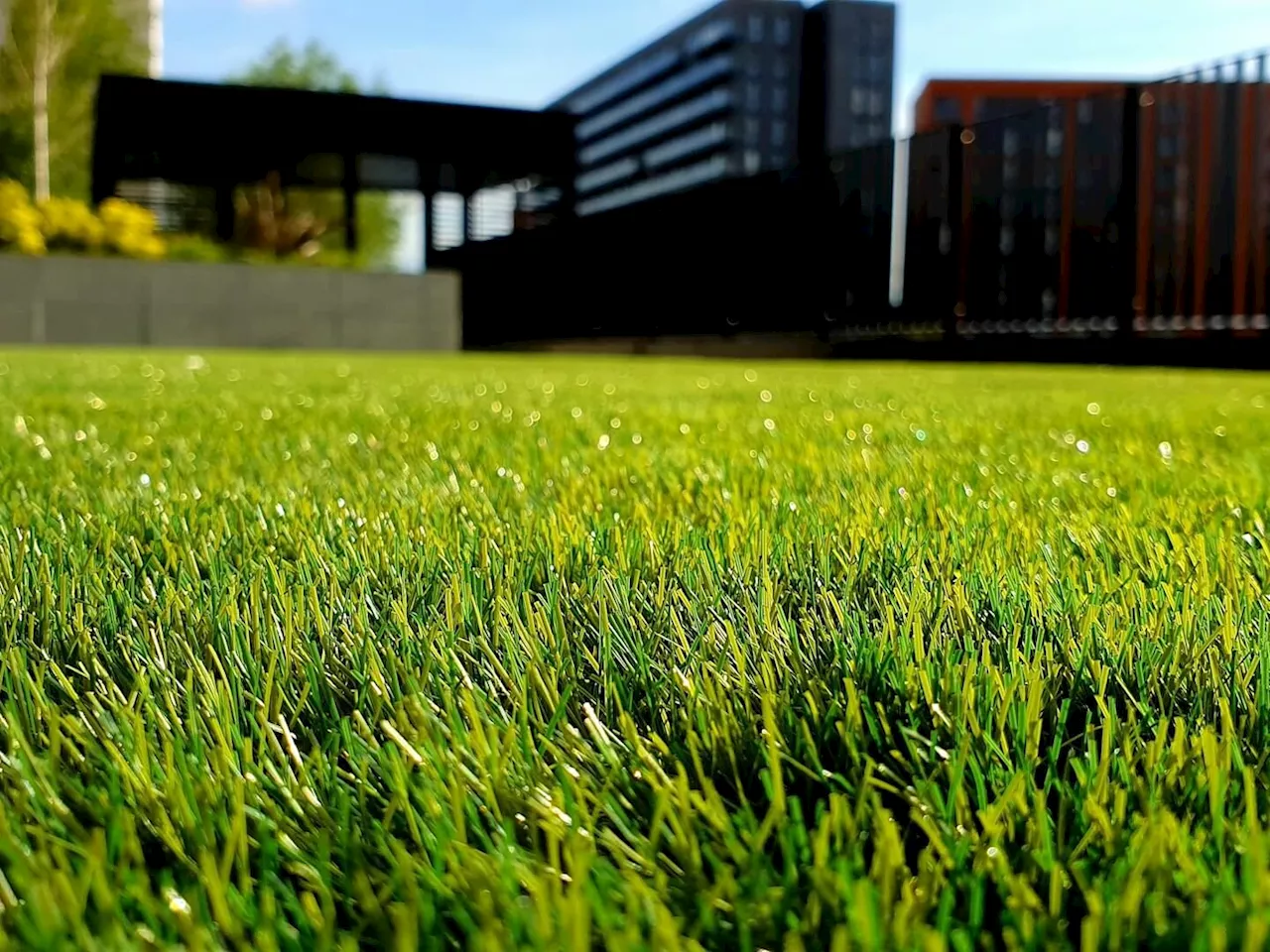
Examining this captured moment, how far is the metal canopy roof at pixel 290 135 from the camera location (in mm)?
22000

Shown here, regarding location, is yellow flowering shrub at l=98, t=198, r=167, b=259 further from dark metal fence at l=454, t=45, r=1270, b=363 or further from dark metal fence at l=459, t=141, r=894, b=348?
dark metal fence at l=454, t=45, r=1270, b=363

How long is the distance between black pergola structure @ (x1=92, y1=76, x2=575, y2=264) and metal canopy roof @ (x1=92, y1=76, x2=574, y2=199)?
0.8 inches

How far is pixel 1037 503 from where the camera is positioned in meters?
1.99

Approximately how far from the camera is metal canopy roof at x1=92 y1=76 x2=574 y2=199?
72.2 feet

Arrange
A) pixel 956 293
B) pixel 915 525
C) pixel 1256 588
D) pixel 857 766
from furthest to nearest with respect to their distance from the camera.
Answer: pixel 956 293, pixel 915 525, pixel 1256 588, pixel 857 766

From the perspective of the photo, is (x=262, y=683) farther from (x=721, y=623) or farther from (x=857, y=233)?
(x=857, y=233)

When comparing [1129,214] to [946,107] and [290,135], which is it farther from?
[946,107]

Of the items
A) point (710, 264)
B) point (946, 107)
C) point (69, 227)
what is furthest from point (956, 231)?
point (946, 107)

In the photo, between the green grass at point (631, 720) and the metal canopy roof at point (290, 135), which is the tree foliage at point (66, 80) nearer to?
the metal canopy roof at point (290, 135)

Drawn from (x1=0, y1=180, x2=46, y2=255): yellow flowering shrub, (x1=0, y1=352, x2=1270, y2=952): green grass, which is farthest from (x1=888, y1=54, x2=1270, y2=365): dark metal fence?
(x1=0, y1=180, x2=46, y2=255): yellow flowering shrub

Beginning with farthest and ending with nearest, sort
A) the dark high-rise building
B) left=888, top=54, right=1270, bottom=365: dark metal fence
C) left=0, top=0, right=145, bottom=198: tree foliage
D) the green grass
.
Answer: the dark high-rise building, left=0, top=0, right=145, bottom=198: tree foliage, left=888, top=54, right=1270, bottom=365: dark metal fence, the green grass

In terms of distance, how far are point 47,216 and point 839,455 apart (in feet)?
51.4

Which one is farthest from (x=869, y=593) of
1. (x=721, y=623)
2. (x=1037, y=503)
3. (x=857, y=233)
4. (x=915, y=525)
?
(x=857, y=233)

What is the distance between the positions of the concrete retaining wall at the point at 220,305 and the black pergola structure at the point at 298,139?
5.76 m
